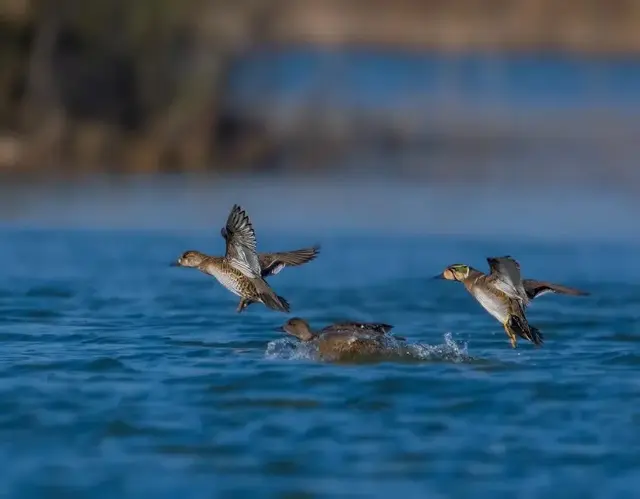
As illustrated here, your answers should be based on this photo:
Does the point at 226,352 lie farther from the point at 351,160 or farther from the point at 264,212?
the point at 351,160

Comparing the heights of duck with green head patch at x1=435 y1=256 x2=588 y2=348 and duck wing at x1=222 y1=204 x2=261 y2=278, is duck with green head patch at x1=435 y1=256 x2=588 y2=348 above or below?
below

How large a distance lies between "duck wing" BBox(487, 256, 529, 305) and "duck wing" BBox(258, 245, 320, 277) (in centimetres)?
127

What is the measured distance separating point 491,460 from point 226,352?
3.58 metres

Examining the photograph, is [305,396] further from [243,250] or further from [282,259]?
[282,259]

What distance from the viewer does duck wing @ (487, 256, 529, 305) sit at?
Answer: 36.3 ft

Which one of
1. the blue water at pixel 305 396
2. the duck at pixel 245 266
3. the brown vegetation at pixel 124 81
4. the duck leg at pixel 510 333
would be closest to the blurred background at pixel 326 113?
the brown vegetation at pixel 124 81

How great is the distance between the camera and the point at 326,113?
97.1 ft

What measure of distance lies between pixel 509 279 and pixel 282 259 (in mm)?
1620

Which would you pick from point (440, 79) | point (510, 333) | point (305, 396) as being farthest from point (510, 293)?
point (440, 79)

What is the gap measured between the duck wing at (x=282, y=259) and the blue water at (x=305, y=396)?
56cm

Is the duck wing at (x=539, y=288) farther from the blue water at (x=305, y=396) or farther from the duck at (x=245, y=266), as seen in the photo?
the duck at (x=245, y=266)

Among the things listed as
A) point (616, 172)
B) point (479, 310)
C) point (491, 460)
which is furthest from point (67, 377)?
point (616, 172)

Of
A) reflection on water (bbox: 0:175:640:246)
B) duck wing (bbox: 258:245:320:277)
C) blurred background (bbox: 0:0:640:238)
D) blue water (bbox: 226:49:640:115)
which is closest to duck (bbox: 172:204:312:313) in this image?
duck wing (bbox: 258:245:320:277)

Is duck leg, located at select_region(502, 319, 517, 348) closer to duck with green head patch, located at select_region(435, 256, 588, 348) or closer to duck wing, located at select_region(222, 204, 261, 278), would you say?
duck with green head patch, located at select_region(435, 256, 588, 348)
